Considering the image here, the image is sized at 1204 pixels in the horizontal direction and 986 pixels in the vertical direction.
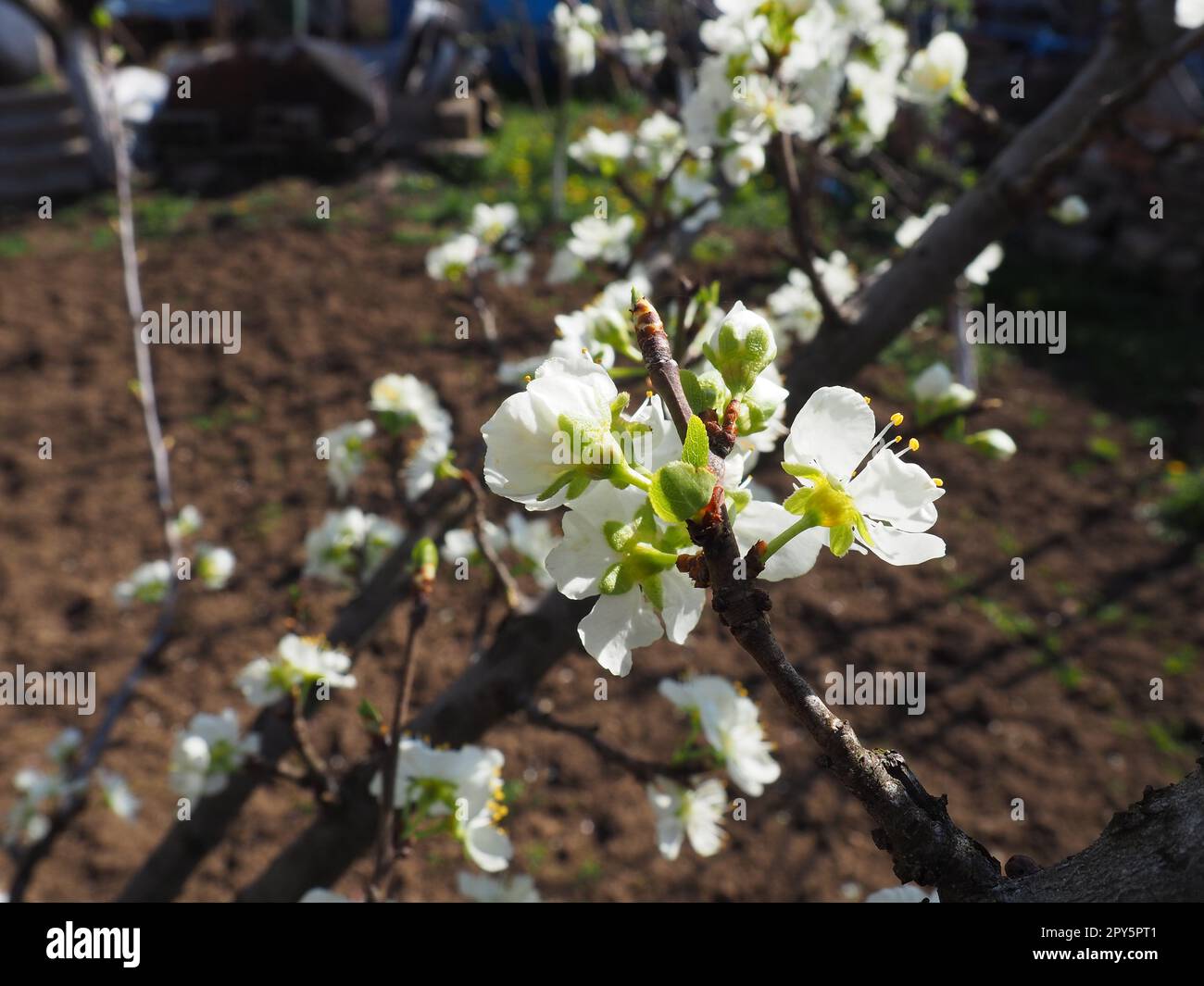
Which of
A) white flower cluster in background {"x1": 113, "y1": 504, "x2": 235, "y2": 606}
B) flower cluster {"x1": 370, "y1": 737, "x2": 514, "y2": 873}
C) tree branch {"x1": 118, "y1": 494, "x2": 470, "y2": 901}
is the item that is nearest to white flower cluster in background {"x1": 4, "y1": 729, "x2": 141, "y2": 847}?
white flower cluster in background {"x1": 113, "y1": 504, "x2": 235, "y2": 606}

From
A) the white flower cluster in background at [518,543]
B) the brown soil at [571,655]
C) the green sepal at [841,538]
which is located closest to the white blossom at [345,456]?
the white flower cluster in background at [518,543]

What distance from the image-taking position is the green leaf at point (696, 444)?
25.4 inches

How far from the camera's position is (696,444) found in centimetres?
64

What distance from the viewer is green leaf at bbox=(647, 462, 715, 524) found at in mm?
624

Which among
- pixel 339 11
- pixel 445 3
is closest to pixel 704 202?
pixel 445 3

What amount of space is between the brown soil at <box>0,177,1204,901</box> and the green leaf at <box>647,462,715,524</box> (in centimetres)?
99

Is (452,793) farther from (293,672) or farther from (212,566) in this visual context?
(212,566)

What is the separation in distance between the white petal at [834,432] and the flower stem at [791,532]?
0.04 meters

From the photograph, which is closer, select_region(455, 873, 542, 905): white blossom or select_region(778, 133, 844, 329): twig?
Answer: select_region(778, 133, 844, 329): twig

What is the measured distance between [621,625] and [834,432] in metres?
0.22

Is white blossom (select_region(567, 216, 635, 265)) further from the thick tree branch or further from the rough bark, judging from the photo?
the rough bark

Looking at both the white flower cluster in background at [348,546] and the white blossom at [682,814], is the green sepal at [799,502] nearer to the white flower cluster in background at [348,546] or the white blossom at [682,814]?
the white blossom at [682,814]

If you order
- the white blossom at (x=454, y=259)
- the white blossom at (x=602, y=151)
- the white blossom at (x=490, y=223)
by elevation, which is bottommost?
the white blossom at (x=454, y=259)
